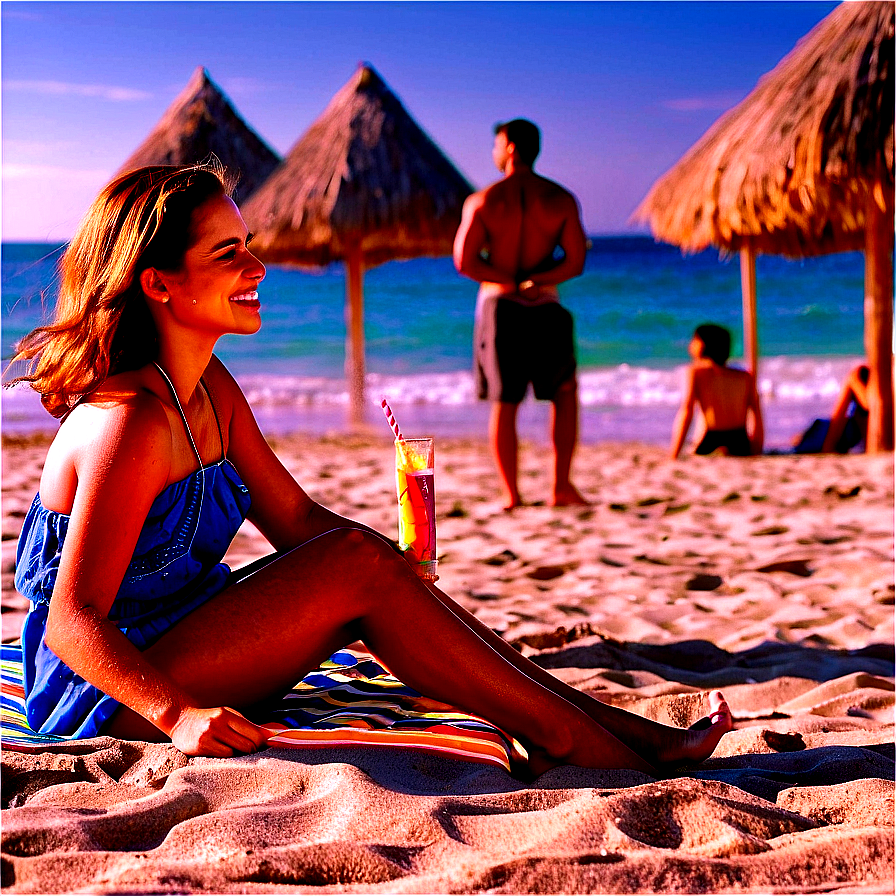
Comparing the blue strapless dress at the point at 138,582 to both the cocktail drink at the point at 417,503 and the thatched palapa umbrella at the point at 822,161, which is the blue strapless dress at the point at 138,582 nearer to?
the cocktail drink at the point at 417,503

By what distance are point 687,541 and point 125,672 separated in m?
2.82

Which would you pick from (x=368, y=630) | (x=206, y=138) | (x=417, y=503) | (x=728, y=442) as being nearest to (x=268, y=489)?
(x=417, y=503)

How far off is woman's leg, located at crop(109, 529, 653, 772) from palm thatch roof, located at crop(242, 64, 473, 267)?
723 cm

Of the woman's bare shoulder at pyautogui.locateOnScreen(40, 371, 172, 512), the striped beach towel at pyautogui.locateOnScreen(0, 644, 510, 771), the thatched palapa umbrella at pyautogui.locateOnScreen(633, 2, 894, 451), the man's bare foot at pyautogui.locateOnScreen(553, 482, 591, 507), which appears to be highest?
the thatched palapa umbrella at pyautogui.locateOnScreen(633, 2, 894, 451)

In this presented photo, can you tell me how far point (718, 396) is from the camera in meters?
6.71

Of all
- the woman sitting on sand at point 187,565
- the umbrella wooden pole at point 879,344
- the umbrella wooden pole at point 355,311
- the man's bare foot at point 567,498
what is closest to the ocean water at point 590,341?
the umbrella wooden pole at point 355,311

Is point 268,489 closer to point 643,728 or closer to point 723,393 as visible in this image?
point 643,728

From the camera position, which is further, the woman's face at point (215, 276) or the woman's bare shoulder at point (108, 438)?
the woman's face at point (215, 276)

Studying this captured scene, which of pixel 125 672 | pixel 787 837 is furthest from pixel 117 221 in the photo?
pixel 787 837

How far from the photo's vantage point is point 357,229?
8750mm

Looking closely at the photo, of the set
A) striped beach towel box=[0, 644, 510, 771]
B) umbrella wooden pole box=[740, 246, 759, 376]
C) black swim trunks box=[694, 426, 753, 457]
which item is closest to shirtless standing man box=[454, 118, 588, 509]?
black swim trunks box=[694, 426, 753, 457]

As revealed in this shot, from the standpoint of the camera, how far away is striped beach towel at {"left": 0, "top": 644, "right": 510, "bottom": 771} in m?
1.83

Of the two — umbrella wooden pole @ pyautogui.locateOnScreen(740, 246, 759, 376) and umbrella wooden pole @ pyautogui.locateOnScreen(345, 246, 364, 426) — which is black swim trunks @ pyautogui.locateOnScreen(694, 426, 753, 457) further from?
umbrella wooden pole @ pyautogui.locateOnScreen(345, 246, 364, 426)

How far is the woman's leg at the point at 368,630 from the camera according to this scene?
1788 mm
